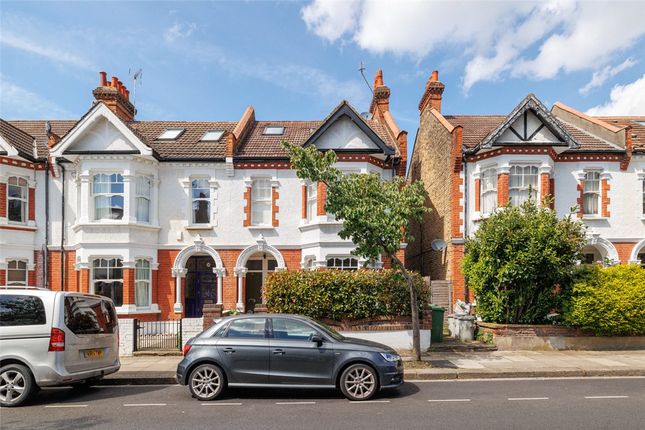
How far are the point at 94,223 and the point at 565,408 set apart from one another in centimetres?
1551

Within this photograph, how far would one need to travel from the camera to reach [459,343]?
12.3m

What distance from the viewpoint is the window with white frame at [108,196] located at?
51.5 feet

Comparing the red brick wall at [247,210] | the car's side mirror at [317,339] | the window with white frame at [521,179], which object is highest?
the window with white frame at [521,179]

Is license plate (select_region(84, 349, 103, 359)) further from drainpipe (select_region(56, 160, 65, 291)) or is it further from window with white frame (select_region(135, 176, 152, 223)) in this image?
drainpipe (select_region(56, 160, 65, 291))

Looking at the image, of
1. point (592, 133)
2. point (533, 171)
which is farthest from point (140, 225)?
point (592, 133)

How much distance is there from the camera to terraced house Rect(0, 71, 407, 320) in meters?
15.6

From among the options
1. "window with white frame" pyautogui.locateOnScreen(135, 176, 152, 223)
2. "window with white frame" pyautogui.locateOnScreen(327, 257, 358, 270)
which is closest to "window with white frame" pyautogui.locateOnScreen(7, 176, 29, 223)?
"window with white frame" pyautogui.locateOnScreen(135, 176, 152, 223)

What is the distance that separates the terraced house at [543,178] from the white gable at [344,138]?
3.71 m

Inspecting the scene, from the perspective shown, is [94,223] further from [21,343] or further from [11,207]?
[21,343]

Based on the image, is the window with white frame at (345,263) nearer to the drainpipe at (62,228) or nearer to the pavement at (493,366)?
the pavement at (493,366)

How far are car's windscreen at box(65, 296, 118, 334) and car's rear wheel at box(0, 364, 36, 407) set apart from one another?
0.98m

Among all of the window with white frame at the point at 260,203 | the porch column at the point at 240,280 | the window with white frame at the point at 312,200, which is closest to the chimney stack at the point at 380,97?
the window with white frame at the point at 312,200

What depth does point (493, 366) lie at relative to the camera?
9.88m

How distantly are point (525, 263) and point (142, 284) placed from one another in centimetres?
1362
